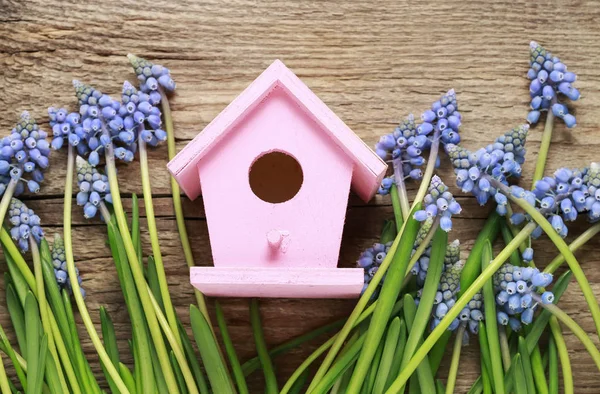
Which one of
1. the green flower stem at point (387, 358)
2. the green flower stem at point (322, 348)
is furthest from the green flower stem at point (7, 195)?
the green flower stem at point (387, 358)

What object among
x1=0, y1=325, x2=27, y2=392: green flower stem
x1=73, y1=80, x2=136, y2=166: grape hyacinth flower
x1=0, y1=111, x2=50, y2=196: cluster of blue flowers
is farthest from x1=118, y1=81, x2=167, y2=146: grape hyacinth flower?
x1=0, y1=325, x2=27, y2=392: green flower stem

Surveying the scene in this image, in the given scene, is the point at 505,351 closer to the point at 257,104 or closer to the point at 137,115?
the point at 257,104

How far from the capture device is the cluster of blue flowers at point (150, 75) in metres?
1.21

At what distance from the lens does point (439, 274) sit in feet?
3.56

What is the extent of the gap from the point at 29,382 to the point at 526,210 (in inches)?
28.7

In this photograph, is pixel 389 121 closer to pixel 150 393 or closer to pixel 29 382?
pixel 150 393

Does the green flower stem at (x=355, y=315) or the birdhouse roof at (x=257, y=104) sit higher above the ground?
the birdhouse roof at (x=257, y=104)

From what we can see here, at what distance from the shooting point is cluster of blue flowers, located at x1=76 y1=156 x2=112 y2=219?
116 centimetres

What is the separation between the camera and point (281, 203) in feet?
3.45

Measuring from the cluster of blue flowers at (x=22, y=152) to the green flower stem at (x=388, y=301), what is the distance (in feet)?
1.77

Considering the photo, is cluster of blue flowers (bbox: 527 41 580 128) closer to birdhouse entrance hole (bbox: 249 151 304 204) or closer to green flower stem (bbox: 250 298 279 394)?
birdhouse entrance hole (bbox: 249 151 304 204)

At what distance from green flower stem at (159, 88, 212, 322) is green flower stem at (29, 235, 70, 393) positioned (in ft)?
0.67

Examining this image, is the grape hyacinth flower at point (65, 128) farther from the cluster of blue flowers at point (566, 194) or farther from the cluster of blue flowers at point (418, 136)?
the cluster of blue flowers at point (566, 194)

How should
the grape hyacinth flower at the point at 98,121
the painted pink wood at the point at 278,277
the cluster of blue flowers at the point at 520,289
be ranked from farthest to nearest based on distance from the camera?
the grape hyacinth flower at the point at 98,121 < the cluster of blue flowers at the point at 520,289 < the painted pink wood at the point at 278,277
